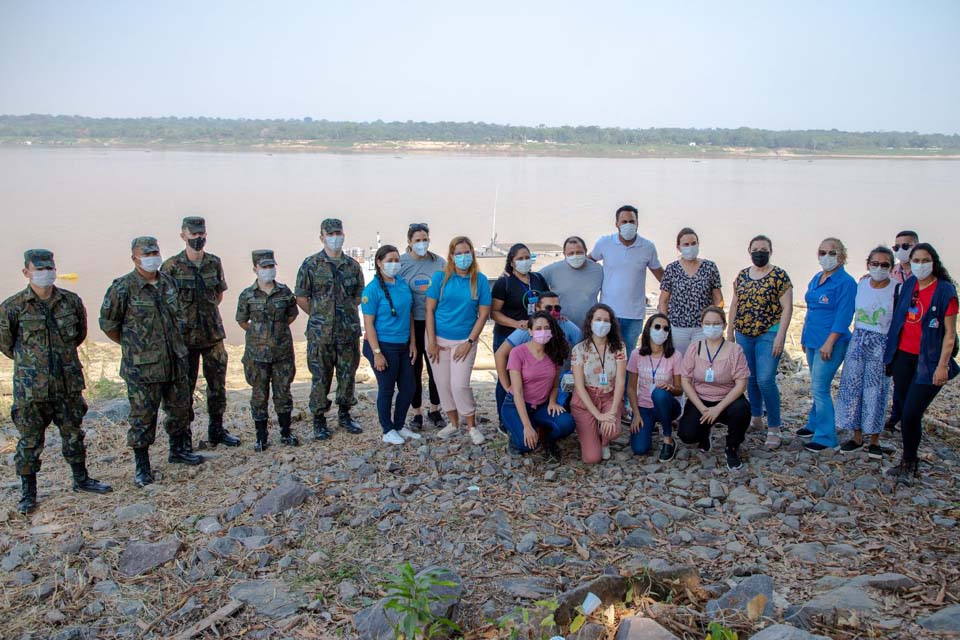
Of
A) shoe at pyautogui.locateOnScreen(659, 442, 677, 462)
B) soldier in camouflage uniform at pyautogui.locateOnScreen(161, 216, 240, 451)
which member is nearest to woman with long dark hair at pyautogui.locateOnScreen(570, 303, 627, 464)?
shoe at pyautogui.locateOnScreen(659, 442, 677, 462)

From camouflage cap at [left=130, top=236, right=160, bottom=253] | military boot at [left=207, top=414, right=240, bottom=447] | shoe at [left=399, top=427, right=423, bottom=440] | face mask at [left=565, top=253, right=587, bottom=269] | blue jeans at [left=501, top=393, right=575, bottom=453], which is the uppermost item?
camouflage cap at [left=130, top=236, right=160, bottom=253]

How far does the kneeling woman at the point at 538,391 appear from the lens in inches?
209

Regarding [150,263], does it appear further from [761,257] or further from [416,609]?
[761,257]

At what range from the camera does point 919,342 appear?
4938mm

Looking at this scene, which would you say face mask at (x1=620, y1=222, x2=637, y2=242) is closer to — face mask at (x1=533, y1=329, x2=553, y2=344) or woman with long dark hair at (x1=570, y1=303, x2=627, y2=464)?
woman with long dark hair at (x1=570, y1=303, x2=627, y2=464)

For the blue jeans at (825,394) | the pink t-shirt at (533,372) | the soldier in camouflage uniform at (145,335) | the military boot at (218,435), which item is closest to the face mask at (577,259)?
the pink t-shirt at (533,372)

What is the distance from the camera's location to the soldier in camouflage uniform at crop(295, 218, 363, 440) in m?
5.92

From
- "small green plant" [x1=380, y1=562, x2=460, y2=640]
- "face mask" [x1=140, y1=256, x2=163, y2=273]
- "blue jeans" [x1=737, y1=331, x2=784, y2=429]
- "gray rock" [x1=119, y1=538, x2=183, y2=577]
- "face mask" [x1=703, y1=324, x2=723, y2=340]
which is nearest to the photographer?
"small green plant" [x1=380, y1=562, x2=460, y2=640]

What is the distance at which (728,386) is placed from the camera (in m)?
5.31

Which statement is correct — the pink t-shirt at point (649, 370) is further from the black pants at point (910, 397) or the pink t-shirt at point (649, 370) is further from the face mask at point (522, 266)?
the black pants at point (910, 397)

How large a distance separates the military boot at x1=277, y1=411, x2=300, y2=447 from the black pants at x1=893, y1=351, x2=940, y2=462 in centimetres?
431

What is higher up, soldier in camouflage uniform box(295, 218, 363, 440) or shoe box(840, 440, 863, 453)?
soldier in camouflage uniform box(295, 218, 363, 440)

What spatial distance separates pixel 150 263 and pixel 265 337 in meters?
1.02

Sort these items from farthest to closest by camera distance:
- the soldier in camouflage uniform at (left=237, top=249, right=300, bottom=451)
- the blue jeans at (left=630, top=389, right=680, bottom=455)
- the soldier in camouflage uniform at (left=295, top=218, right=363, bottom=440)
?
the soldier in camouflage uniform at (left=295, top=218, right=363, bottom=440) → the soldier in camouflage uniform at (left=237, top=249, right=300, bottom=451) → the blue jeans at (left=630, top=389, right=680, bottom=455)
